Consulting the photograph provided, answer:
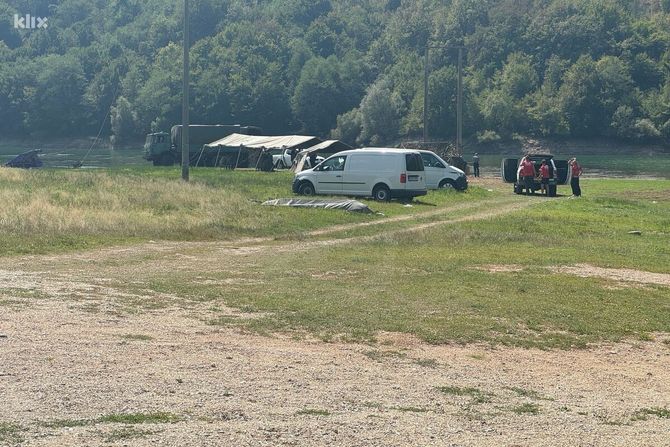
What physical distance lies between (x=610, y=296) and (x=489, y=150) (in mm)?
125061

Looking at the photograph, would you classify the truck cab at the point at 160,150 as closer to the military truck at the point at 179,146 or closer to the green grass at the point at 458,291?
the military truck at the point at 179,146

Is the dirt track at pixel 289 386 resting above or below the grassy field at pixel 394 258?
above

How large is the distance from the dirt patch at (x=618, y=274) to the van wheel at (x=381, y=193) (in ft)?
56.4

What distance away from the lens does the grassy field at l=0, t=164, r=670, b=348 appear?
1362cm

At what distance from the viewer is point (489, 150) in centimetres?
14000

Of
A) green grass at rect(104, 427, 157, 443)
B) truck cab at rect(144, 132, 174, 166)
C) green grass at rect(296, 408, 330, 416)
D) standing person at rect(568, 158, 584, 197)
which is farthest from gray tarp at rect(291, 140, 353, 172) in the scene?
green grass at rect(104, 427, 157, 443)

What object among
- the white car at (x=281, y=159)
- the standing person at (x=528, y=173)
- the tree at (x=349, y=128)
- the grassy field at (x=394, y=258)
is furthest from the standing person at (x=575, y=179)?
the tree at (x=349, y=128)

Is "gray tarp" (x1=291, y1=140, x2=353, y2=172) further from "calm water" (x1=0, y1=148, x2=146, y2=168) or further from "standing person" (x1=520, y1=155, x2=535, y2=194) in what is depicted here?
"calm water" (x1=0, y1=148, x2=146, y2=168)

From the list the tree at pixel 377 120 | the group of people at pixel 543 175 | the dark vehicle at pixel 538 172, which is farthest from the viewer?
the tree at pixel 377 120

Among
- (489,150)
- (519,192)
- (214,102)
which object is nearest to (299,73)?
(214,102)

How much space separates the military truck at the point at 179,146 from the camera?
70375 millimetres

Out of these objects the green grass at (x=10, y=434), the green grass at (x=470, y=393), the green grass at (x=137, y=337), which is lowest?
the green grass at (x=470, y=393)

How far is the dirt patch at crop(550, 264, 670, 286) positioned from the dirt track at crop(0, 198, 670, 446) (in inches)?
204

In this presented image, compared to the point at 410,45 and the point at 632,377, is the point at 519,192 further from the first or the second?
the point at 410,45
